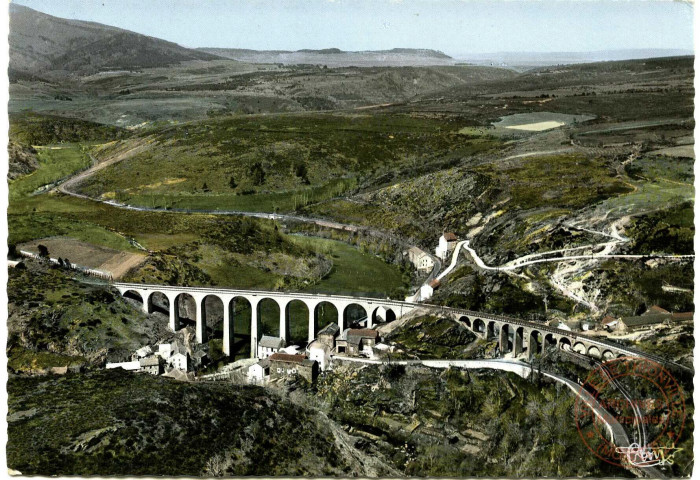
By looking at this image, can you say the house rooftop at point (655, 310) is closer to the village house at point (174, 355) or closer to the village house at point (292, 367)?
the village house at point (292, 367)

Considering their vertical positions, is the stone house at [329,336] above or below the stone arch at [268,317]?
above

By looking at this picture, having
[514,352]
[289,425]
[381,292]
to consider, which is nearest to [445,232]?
[381,292]

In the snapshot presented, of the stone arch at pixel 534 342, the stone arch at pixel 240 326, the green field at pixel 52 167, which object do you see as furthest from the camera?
the green field at pixel 52 167

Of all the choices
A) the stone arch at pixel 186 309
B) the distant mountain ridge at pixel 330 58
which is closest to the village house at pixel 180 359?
the stone arch at pixel 186 309

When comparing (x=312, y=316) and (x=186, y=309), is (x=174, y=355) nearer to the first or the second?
(x=312, y=316)

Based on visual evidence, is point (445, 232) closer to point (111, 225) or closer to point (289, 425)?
point (111, 225)

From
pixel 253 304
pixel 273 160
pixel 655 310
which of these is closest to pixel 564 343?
pixel 655 310
